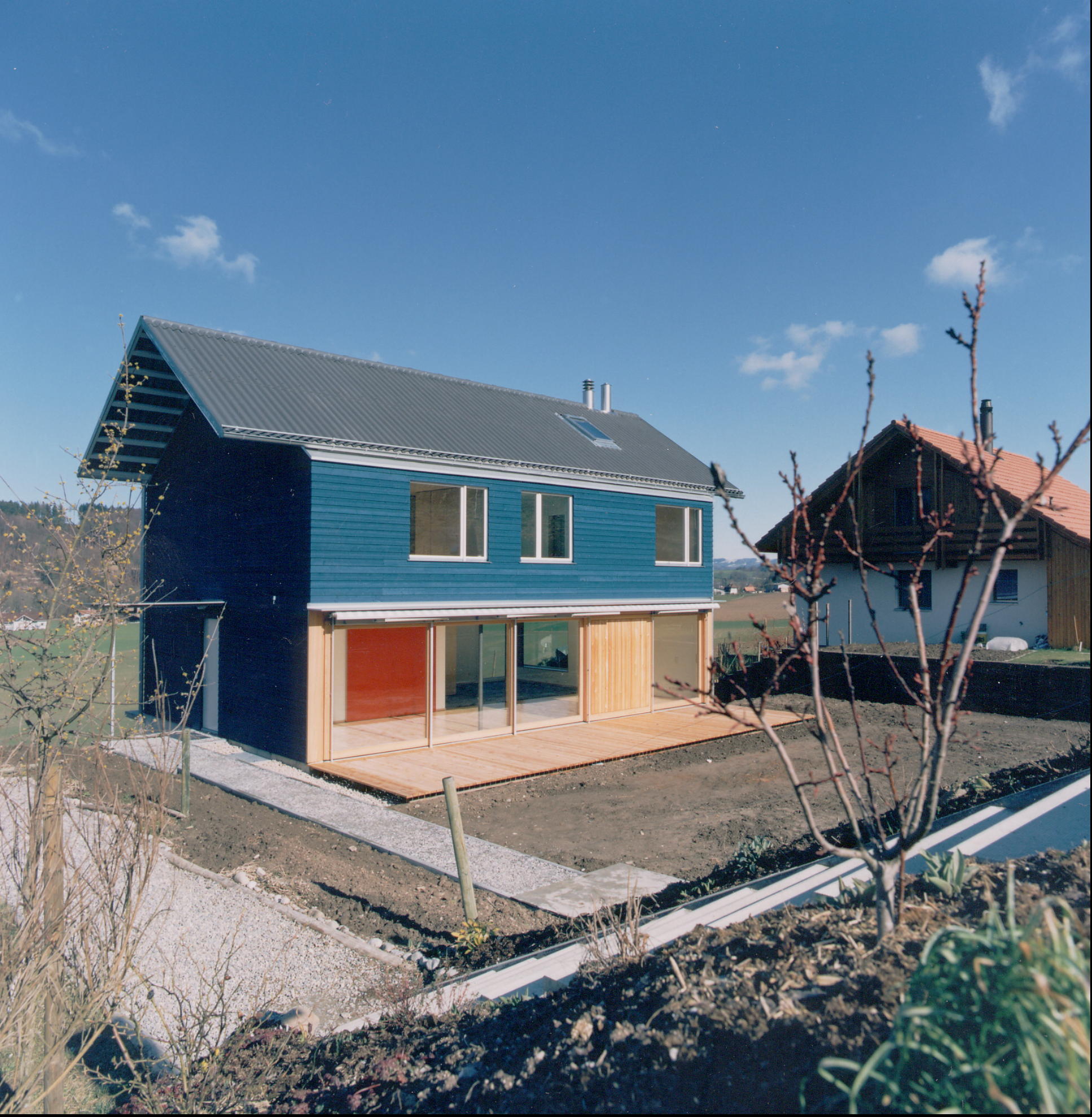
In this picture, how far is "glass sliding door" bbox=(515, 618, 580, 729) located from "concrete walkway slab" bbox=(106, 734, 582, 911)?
4.84 metres

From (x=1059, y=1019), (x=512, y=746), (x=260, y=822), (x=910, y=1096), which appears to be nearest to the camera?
(x=1059, y=1019)

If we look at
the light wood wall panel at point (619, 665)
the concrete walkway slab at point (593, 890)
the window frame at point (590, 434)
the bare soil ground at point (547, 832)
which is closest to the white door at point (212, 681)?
the bare soil ground at point (547, 832)

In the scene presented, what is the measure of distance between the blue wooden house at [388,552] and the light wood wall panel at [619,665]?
0.15 feet

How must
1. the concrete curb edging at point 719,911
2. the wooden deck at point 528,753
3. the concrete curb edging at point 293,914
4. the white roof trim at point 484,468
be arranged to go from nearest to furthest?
the concrete curb edging at point 719,911
the concrete curb edging at point 293,914
the wooden deck at point 528,753
the white roof trim at point 484,468

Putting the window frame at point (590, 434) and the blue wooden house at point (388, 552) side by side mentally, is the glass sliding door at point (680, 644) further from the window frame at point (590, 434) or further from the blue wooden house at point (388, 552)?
the window frame at point (590, 434)

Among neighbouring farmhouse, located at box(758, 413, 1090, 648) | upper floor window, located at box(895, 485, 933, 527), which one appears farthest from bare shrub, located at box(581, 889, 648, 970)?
upper floor window, located at box(895, 485, 933, 527)

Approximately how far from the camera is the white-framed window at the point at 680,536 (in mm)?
17750

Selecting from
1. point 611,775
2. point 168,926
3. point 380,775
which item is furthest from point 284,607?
Result: point 168,926

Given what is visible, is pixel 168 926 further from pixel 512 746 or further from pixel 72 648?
pixel 512 746

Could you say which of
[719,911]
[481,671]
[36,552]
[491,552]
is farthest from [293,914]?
[481,671]

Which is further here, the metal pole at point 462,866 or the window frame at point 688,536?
the window frame at point 688,536

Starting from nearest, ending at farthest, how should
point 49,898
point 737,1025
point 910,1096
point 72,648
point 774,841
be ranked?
point 910,1096 → point 737,1025 → point 49,898 → point 72,648 → point 774,841

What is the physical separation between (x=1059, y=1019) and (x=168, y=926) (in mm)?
6214

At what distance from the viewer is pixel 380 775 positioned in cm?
1135
